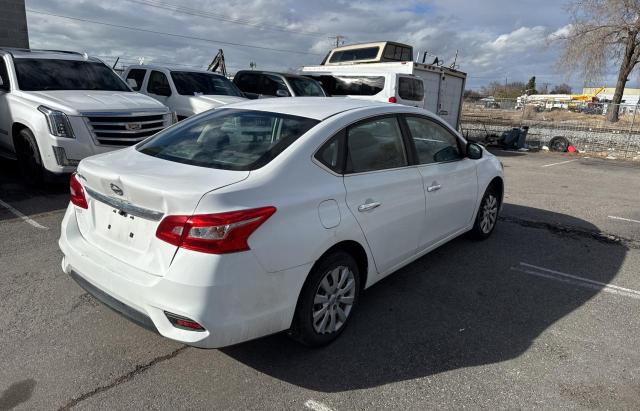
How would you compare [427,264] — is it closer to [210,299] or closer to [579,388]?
[579,388]

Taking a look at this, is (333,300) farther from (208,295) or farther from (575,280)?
(575,280)

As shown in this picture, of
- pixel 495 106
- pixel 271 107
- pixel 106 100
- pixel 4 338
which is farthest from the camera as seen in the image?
pixel 495 106

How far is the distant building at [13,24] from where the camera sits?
11.9 metres

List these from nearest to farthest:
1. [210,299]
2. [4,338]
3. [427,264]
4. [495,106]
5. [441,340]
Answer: [210,299] < [4,338] < [441,340] < [427,264] < [495,106]

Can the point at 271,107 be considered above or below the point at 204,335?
above

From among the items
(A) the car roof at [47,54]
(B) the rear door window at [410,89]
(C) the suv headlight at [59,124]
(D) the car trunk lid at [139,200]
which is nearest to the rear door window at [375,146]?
(D) the car trunk lid at [139,200]

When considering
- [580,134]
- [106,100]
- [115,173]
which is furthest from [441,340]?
[580,134]

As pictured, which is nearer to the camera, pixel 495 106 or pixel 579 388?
pixel 579 388

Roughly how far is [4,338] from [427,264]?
360cm

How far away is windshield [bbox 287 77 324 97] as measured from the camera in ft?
37.6

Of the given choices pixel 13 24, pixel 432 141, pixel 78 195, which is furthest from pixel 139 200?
pixel 13 24

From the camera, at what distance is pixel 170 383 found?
276 cm

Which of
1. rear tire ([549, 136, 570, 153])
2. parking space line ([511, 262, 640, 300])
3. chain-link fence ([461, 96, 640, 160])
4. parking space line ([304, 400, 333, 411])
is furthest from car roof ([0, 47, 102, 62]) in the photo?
rear tire ([549, 136, 570, 153])

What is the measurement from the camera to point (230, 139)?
10.7ft
